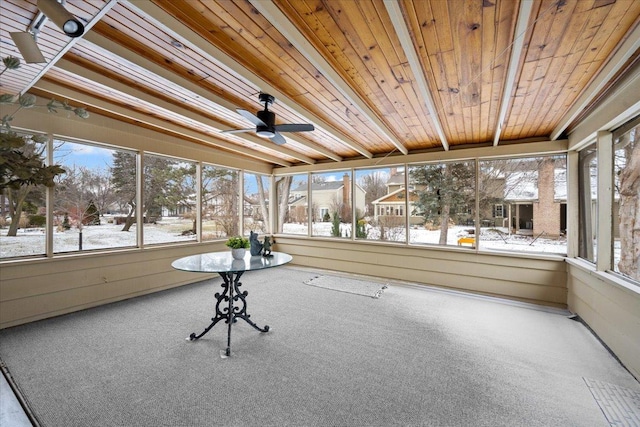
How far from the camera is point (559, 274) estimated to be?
3.85 metres

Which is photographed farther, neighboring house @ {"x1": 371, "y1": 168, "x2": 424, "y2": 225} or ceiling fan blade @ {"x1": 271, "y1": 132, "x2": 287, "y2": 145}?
neighboring house @ {"x1": 371, "y1": 168, "x2": 424, "y2": 225}

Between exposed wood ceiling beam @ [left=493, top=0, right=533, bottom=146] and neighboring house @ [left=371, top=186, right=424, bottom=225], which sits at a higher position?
exposed wood ceiling beam @ [left=493, top=0, right=533, bottom=146]

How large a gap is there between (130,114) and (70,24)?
224 centimetres

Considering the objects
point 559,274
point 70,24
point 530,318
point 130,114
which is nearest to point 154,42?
point 70,24

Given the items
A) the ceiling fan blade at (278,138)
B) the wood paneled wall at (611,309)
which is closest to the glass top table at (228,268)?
the ceiling fan blade at (278,138)

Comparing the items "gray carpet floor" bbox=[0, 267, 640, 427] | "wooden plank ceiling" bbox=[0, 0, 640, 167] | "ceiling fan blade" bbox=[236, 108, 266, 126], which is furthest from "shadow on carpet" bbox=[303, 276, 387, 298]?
"ceiling fan blade" bbox=[236, 108, 266, 126]

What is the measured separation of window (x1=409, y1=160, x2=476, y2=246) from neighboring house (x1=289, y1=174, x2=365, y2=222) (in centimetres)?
119

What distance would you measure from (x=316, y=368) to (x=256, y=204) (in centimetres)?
487

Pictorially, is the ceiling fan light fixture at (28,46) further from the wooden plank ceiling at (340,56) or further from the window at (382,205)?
the window at (382,205)

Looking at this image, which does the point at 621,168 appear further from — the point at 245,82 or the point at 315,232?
the point at 315,232

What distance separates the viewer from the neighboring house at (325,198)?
19.5 ft

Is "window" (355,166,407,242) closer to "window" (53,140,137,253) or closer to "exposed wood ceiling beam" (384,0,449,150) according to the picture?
"exposed wood ceiling beam" (384,0,449,150)

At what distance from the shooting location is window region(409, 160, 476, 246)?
467 cm

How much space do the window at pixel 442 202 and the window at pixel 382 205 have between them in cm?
21
